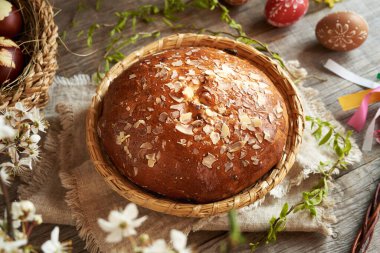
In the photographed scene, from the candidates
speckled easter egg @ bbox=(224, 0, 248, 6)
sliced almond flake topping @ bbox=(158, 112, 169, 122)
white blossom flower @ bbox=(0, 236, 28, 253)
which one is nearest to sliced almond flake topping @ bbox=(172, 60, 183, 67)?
sliced almond flake topping @ bbox=(158, 112, 169, 122)

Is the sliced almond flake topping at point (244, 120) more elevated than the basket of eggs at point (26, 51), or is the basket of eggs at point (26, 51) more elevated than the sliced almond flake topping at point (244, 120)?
the basket of eggs at point (26, 51)

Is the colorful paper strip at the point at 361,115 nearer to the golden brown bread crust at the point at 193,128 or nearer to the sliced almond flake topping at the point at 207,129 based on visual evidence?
the golden brown bread crust at the point at 193,128

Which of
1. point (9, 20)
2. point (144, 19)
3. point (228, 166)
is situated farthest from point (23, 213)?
point (144, 19)

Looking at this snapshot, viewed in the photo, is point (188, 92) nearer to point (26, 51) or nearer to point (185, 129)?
point (185, 129)

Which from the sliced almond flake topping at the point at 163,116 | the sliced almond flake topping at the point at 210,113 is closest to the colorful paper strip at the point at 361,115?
the sliced almond flake topping at the point at 210,113

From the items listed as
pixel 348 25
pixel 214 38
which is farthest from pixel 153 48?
pixel 348 25

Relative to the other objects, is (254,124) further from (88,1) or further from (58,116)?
(88,1)
